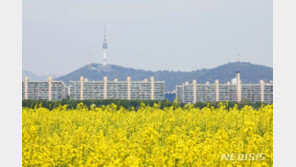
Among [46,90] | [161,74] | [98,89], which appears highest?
[161,74]

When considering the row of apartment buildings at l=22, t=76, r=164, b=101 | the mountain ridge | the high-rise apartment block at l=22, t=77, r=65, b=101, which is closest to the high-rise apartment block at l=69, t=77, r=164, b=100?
the row of apartment buildings at l=22, t=76, r=164, b=101

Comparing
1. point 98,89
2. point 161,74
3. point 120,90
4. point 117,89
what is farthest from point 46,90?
point 161,74

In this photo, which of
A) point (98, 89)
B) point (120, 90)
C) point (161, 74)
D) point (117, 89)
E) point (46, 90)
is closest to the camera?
point (46, 90)

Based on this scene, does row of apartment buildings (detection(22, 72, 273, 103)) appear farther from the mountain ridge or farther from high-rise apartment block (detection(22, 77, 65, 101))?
the mountain ridge

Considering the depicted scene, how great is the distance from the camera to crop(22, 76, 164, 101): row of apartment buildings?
86.2 m

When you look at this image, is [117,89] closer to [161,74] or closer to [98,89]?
[98,89]

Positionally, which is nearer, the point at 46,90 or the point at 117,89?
the point at 46,90

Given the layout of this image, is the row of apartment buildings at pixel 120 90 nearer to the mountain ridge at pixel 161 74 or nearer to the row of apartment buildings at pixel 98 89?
the row of apartment buildings at pixel 98 89

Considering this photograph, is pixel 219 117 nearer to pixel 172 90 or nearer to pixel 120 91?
pixel 120 91

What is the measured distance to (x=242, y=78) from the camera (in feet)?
245

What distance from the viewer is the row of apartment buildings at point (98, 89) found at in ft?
283

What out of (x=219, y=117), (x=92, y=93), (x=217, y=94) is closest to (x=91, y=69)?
(x=92, y=93)

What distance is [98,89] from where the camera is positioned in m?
90.5
